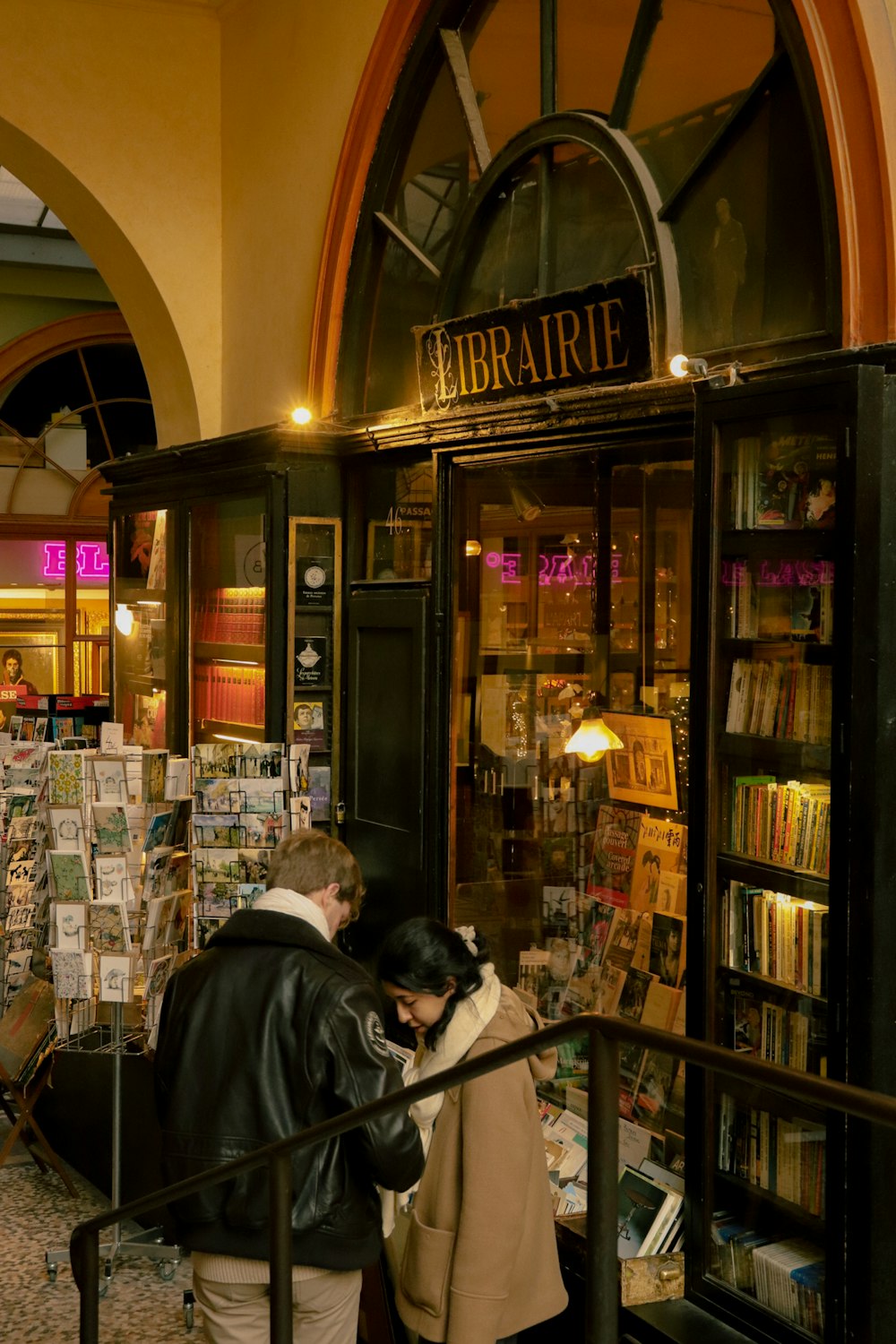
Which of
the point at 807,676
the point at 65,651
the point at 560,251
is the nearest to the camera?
the point at 807,676

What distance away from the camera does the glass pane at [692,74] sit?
161 inches

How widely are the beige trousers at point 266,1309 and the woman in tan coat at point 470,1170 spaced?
19cm

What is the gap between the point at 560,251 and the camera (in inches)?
198

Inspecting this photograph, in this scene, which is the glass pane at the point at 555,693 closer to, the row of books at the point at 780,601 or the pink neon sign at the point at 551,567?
the pink neon sign at the point at 551,567

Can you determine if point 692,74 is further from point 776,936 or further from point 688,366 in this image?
point 776,936

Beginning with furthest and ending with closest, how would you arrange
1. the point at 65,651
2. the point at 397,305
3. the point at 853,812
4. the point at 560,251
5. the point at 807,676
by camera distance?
the point at 65,651 → the point at 397,305 → the point at 560,251 → the point at 807,676 → the point at 853,812

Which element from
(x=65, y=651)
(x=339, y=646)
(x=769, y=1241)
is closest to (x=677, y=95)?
(x=339, y=646)

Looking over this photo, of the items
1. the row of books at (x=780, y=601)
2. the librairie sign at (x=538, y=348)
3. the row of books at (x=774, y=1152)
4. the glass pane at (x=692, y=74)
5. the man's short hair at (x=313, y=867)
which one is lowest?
the row of books at (x=774, y=1152)

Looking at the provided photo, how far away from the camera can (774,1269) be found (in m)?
3.67

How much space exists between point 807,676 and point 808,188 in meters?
1.32

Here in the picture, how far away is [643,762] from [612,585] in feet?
2.36

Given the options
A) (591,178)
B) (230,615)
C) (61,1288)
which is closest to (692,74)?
(591,178)

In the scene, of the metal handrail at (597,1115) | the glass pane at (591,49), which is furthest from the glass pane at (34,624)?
the metal handrail at (597,1115)

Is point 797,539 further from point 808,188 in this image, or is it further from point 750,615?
point 808,188
